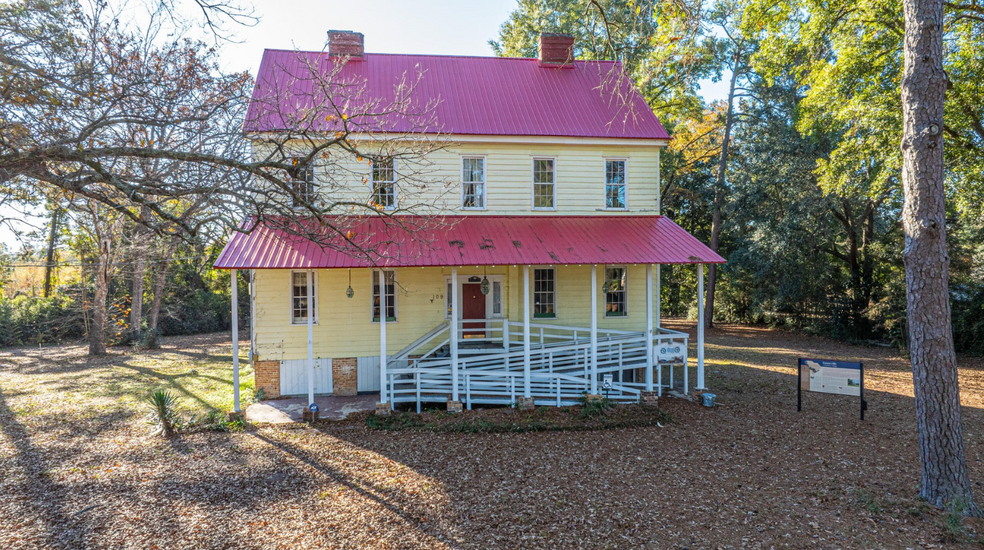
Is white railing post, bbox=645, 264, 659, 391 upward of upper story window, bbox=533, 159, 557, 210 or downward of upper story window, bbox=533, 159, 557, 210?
downward

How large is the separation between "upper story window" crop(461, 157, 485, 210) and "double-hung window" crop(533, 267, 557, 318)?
8.26ft

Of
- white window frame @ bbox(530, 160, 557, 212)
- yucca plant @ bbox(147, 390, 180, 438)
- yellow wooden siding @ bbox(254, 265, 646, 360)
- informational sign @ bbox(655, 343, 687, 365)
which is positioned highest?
white window frame @ bbox(530, 160, 557, 212)

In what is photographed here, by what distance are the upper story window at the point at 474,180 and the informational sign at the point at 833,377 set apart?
28.9 ft

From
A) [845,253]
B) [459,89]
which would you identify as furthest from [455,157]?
[845,253]


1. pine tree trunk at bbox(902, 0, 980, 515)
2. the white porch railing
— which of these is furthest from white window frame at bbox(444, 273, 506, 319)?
pine tree trunk at bbox(902, 0, 980, 515)

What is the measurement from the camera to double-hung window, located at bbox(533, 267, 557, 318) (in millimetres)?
13953

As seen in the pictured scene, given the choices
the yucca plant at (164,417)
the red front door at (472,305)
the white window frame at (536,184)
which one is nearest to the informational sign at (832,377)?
the white window frame at (536,184)

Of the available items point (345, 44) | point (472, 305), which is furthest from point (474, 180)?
point (345, 44)

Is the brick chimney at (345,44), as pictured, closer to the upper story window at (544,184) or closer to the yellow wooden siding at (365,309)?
the upper story window at (544,184)

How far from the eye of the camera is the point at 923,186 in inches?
251

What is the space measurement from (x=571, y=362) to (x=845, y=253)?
68.6ft

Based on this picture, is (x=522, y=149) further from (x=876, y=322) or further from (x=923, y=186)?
(x=876, y=322)

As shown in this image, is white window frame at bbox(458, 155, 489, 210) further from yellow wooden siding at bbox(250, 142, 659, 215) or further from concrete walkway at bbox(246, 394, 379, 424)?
concrete walkway at bbox(246, 394, 379, 424)

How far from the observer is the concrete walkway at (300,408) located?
10846 millimetres
